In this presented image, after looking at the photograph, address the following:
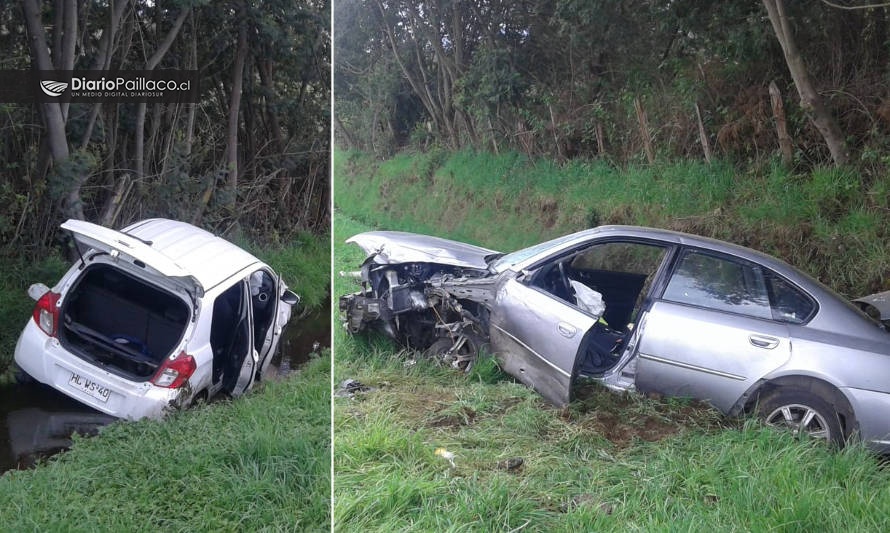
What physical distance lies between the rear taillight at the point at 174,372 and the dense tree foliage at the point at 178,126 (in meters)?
0.52

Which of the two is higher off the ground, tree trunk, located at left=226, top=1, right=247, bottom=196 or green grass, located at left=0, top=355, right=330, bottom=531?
tree trunk, located at left=226, top=1, right=247, bottom=196

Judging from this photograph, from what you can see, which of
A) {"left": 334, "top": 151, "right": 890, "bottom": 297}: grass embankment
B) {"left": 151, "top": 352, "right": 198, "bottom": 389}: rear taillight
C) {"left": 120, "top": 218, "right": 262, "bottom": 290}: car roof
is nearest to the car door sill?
{"left": 334, "top": 151, "right": 890, "bottom": 297}: grass embankment

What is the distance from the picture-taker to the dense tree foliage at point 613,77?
99.7 inches

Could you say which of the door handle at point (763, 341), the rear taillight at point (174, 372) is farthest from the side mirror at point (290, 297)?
the door handle at point (763, 341)

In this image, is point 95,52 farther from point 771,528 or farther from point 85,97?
point 771,528

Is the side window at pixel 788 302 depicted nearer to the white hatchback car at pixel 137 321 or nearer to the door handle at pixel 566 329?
the door handle at pixel 566 329

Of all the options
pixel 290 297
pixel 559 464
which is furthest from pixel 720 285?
pixel 290 297

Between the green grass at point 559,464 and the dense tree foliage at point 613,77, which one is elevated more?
the dense tree foliage at point 613,77

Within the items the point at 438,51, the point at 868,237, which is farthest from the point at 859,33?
the point at 438,51

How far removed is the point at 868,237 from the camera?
96.7 inches

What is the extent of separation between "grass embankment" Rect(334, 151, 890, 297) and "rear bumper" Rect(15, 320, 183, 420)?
3.26 feet

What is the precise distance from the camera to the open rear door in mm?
2559

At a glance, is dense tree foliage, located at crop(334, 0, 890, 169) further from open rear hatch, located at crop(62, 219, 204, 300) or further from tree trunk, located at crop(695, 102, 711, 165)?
open rear hatch, located at crop(62, 219, 204, 300)

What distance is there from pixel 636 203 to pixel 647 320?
0.52 m
